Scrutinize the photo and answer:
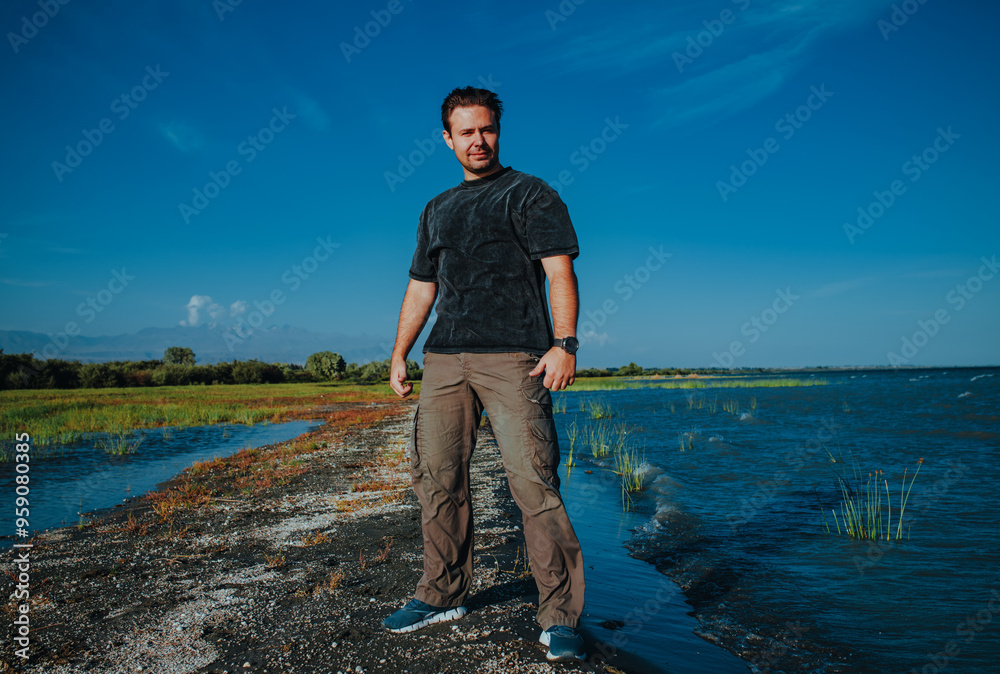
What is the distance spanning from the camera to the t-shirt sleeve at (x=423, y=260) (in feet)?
10.4

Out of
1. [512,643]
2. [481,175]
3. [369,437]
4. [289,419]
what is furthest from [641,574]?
[289,419]

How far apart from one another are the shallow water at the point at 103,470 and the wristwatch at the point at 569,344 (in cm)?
615

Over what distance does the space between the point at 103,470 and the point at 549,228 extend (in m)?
11.4

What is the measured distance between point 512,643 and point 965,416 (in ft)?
78.9

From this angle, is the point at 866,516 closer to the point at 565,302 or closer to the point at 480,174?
the point at 565,302

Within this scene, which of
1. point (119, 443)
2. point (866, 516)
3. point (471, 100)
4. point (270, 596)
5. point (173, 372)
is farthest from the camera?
point (173, 372)

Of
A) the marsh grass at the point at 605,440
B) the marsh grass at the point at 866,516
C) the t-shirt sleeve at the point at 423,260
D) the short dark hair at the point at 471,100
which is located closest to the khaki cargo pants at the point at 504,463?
the t-shirt sleeve at the point at 423,260

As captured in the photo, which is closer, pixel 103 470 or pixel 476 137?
pixel 476 137

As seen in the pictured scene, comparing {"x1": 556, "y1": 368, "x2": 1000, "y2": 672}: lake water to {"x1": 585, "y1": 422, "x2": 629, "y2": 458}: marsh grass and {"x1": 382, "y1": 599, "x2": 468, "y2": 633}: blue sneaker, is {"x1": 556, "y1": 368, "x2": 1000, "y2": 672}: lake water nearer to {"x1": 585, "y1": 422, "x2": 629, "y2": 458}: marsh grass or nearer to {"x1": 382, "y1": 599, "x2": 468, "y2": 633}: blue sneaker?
{"x1": 585, "y1": 422, "x2": 629, "y2": 458}: marsh grass

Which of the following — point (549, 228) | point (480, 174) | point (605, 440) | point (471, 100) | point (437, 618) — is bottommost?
point (605, 440)

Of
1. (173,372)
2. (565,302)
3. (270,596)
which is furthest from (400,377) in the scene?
(173,372)

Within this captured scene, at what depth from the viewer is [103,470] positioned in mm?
Answer: 10297

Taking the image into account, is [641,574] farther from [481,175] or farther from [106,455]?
[106,455]

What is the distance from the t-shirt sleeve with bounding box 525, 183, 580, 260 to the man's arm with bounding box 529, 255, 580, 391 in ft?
0.14
